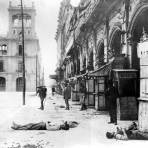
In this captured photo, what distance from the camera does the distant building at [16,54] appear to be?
65381mm

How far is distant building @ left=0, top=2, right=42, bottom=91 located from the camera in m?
65.4

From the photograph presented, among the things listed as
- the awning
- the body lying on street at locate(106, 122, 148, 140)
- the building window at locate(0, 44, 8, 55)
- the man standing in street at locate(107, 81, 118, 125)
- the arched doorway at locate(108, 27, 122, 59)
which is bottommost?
the body lying on street at locate(106, 122, 148, 140)

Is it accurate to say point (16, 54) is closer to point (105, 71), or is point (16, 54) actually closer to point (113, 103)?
point (105, 71)

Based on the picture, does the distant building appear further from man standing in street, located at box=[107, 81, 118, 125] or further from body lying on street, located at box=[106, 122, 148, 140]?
body lying on street, located at box=[106, 122, 148, 140]

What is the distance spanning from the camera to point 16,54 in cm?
6669

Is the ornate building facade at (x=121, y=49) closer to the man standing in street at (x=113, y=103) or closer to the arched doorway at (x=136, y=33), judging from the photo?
the arched doorway at (x=136, y=33)

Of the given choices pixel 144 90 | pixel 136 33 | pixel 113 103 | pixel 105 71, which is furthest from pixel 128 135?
pixel 105 71

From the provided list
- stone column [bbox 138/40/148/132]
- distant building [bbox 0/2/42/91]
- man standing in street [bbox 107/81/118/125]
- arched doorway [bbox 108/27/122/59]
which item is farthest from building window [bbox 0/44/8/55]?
stone column [bbox 138/40/148/132]

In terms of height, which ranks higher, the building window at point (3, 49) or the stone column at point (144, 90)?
the building window at point (3, 49)

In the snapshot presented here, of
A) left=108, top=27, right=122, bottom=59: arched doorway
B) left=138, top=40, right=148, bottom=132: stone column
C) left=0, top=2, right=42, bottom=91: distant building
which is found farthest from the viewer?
left=0, top=2, right=42, bottom=91: distant building

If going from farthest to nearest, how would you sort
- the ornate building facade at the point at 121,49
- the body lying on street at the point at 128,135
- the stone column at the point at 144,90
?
the ornate building facade at the point at 121,49, the stone column at the point at 144,90, the body lying on street at the point at 128,135

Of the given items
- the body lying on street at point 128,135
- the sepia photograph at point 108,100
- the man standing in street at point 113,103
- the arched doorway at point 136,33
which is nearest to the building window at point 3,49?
the sepia photograph at point 108,100

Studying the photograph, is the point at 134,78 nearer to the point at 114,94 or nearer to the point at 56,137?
the point at 114,94

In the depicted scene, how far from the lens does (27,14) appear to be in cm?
6638
